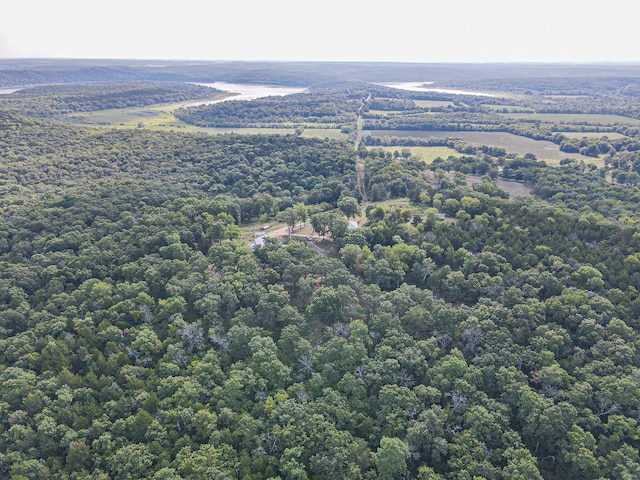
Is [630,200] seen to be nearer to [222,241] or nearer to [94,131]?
[222,241]

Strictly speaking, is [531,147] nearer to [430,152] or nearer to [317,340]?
[430,152]

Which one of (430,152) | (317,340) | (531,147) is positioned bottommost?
(317,340)

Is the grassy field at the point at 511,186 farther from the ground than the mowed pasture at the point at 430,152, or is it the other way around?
the mowed pasture at the point at 430,152

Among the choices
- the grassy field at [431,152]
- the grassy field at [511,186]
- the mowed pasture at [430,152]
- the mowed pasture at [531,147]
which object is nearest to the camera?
the grassy field at [511,186]

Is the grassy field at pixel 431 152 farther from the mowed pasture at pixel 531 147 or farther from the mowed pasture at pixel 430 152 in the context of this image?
the mowed pasture at pixel 531 147

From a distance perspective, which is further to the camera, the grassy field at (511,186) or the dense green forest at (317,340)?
the grassy field at (511,186)

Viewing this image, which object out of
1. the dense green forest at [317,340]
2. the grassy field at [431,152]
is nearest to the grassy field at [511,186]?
the dense green forest at [317,340]

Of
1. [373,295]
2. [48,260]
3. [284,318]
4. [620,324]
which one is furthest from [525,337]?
[48,260]

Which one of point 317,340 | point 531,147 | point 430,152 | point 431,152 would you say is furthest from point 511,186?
point 317,340
